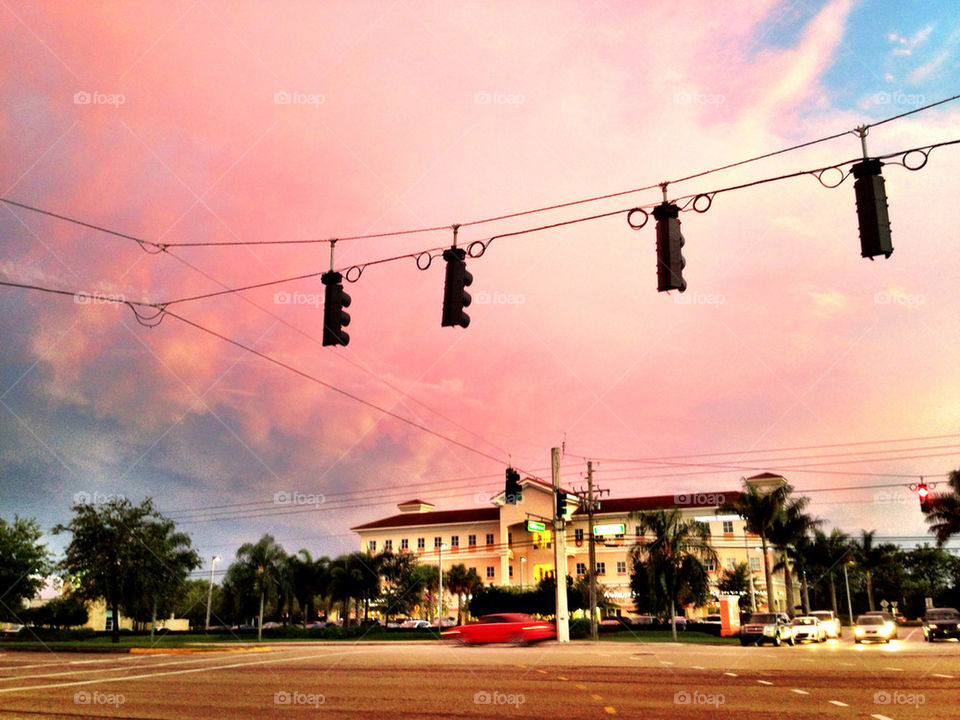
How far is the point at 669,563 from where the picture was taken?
52.1 m

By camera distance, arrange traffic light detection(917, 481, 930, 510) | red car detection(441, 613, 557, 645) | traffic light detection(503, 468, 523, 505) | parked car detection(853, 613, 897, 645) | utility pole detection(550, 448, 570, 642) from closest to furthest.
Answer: traffic light detection(917, 481, 930, 510) < traffic light detection(503, 468, 523, 505) < red car detection(441, 613, 557, 645) < parked car detection(853, 613, 897, 645) < utility pole detection(550, 448, 570, 642)

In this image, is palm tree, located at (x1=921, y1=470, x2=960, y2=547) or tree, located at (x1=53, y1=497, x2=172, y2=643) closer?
tree, located at (x1=53, y1=497, x2=172, y2=643)

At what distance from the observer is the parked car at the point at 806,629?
40.5 metres

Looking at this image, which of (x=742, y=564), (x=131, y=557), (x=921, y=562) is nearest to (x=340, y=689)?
(x=131, y=557)

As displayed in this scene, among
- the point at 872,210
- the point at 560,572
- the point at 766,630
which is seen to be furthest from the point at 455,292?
the point at 766,630

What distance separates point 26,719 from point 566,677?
10915 mm

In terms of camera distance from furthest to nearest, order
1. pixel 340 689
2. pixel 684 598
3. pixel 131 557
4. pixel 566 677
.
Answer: pixel 684 598 → pixel 131 557 → pixel 566 677 → pixel 340 689

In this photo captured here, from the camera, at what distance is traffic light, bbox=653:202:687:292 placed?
35.3ft

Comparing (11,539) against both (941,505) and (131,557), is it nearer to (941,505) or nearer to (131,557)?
(131,557)

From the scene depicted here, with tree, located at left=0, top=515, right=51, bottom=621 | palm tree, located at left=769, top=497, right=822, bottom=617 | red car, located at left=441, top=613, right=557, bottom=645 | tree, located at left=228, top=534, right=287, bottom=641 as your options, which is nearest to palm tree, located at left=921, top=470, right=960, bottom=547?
palm tree, located at left=769, top=497, right=822, bottom=617

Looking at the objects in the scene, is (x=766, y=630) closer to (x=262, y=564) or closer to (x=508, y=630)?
(x=508, y=630)

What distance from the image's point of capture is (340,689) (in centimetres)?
1534

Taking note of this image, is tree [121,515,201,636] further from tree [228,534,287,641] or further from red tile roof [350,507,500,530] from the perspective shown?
red tile roof [350,507,500,530]

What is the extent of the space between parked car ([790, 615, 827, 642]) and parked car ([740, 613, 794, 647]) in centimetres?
70
